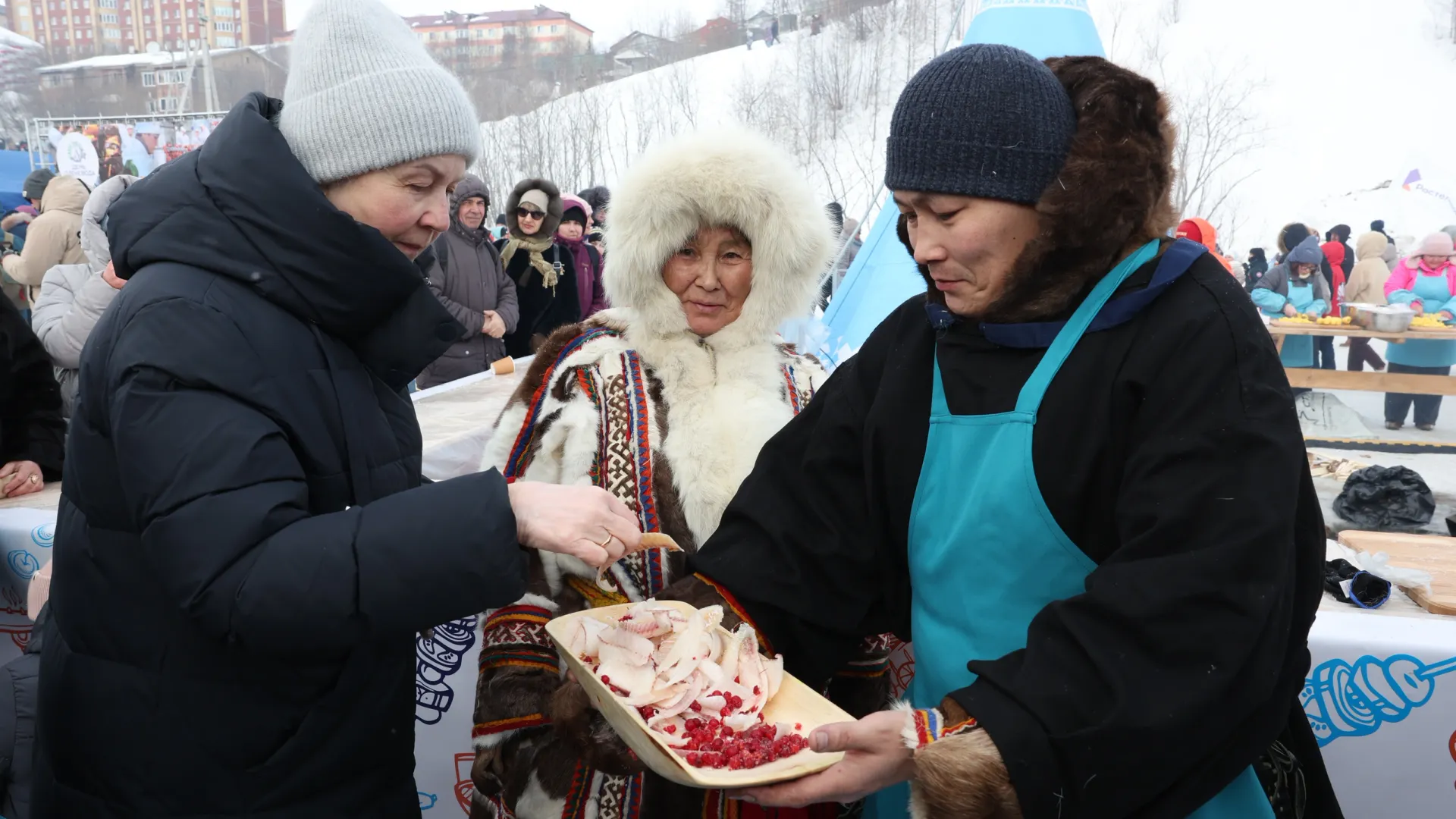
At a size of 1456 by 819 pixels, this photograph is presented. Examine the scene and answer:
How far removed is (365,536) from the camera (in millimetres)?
1098

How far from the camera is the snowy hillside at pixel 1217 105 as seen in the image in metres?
22.1

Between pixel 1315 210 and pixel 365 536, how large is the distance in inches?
1024

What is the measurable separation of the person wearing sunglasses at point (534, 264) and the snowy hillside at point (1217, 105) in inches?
459

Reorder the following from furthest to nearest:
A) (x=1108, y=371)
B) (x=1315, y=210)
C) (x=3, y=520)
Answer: (x=1315, y=210), (x=3, y=520), (x=1108, y=371)

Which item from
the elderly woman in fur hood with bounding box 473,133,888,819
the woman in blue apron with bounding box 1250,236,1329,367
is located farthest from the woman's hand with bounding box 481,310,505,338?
the woman in blue apron with bounding box 1250,236,1329,367

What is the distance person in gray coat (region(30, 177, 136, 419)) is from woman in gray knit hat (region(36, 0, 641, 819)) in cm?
258

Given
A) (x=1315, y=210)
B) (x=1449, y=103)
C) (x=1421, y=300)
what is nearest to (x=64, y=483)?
(x=1421, y=300)

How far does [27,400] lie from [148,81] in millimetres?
42944

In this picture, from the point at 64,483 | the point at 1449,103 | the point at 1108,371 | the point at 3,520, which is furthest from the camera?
the point at 1449,103

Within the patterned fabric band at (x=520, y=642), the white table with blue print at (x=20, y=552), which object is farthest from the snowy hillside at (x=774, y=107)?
the patterned fabric band at (x=520, y=642)

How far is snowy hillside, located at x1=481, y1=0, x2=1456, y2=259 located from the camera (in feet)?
72.4

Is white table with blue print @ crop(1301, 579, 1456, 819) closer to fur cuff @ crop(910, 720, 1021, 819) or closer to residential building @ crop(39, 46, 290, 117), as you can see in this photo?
fur cuff @ crop(910, 720, 1021, 819)

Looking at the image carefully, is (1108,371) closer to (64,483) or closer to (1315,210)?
(64,483)

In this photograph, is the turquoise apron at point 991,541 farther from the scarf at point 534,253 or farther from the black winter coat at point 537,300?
the scarf at point 534,253
